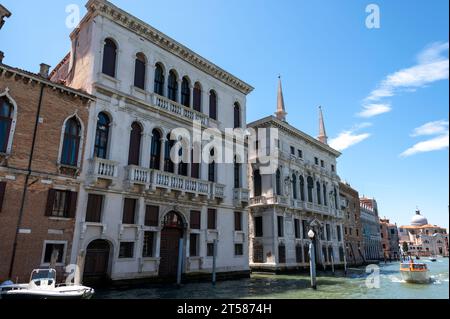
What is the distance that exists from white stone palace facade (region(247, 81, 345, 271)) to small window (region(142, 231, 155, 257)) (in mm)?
12870

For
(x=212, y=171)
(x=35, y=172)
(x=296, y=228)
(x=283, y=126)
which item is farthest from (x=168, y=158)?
(x=296, y=228)

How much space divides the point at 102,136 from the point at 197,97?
7.23 m

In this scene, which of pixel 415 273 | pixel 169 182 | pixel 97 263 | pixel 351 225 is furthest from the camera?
pixel 351 225

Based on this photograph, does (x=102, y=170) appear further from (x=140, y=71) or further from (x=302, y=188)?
(x=302, y=188)

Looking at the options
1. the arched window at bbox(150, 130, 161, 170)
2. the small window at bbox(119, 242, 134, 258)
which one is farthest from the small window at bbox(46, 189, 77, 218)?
the arched window at bbox(150, 130, 161, 170)

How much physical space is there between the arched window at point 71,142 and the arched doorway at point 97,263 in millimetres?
3740

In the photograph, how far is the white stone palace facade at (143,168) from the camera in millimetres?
14859

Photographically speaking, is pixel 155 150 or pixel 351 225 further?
pixel 351 225

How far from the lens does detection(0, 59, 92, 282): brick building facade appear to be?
40.0 feet

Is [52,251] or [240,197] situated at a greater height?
[240,197]

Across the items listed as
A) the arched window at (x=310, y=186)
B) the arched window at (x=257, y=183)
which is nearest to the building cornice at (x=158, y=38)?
the arched window at (x=257, y=183)

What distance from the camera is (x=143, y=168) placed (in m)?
16.2

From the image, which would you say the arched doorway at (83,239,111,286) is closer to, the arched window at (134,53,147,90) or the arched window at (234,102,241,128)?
the arched window at (134,53,147,90)

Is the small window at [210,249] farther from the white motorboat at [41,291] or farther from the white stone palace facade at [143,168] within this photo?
the white motorboat at [41,291]
